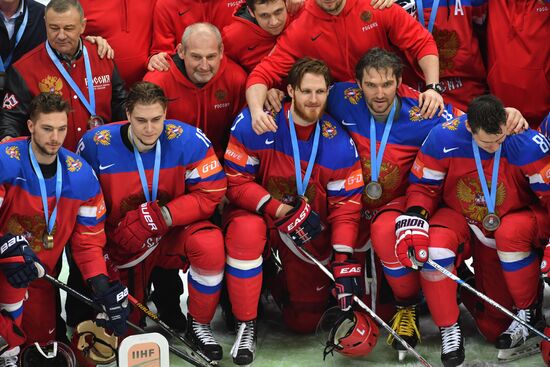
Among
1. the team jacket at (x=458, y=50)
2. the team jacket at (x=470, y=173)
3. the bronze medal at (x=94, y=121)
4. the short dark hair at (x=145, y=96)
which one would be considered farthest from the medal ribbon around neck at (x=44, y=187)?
the team jacket at (x=458, y=50)

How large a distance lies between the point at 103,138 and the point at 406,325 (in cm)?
154

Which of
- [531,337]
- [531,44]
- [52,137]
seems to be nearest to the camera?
[52,137]

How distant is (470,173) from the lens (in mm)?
4402

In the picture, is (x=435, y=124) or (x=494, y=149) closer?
(x=494, y=149)

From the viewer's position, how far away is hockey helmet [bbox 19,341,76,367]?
4.22m

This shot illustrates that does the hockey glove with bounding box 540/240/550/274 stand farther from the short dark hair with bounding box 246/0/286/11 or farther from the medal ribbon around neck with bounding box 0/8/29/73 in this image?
the medal ribbon around neck with bounding box 0/8/29/73

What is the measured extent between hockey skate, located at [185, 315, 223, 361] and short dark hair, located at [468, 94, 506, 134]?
1.44 metres

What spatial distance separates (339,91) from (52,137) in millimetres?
1322

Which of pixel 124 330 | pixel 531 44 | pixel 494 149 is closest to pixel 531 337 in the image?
pixel 494 149

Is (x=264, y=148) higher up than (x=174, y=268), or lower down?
higher up

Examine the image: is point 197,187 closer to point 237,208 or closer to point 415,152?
point 237,208

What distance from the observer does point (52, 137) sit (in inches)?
162

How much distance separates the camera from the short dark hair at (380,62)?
4477 mm

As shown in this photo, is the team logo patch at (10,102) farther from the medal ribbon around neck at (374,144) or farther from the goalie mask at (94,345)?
the medal ribbon around neck at (374,144)
